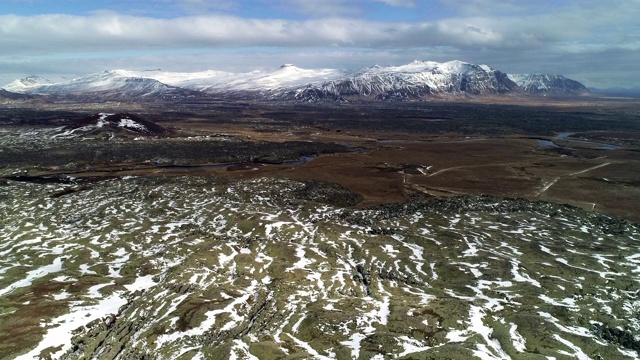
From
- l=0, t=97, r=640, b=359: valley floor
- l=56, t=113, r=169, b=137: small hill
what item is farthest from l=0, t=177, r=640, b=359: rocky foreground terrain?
l=56, t=113, r=169, b=137: small hill

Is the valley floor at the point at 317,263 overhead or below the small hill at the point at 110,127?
below

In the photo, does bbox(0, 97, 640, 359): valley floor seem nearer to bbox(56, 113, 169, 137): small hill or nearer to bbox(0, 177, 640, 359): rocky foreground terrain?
bbox(0, 177, 640, 359): rocky foreground terrain

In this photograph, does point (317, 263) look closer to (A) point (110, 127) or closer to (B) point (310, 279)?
(B) point (310, 279)

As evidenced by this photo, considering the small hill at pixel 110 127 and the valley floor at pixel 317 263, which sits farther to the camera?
the small hill at pixel 110 127

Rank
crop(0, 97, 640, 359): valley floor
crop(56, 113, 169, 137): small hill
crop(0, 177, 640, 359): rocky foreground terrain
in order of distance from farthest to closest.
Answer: crop(56, 113, 169, 137): small hill, crop(0, 97, 640, 359): valley floor, crop(0, 177, 640, 359): rocky foreground terrain

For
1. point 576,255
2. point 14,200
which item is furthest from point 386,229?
point 14,200

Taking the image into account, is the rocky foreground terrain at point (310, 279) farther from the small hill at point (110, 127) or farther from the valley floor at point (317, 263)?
the small hill at point (110, 127)

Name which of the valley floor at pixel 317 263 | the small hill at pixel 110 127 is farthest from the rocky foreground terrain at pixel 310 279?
the small hill at pixel 110 127

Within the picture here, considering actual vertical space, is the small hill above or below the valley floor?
above

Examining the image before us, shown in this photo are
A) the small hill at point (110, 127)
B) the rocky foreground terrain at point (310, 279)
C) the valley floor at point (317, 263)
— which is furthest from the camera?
the small hill at point (110, 127)
